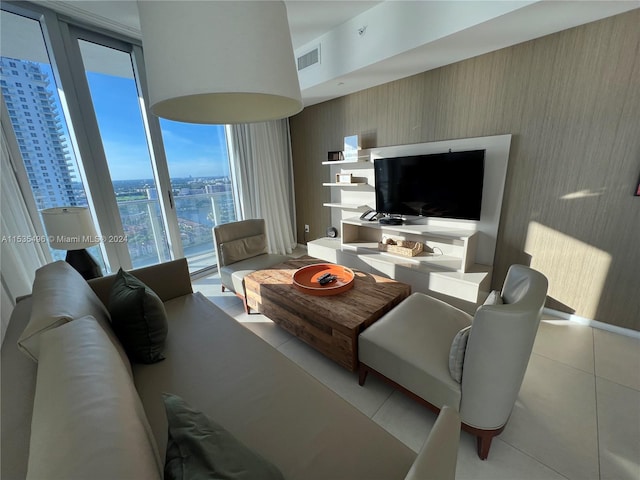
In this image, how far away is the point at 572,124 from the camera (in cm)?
202

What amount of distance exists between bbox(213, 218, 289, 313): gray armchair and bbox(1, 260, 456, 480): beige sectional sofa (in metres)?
0.94

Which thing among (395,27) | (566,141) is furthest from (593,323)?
(395,27)

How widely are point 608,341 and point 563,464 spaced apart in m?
1.35

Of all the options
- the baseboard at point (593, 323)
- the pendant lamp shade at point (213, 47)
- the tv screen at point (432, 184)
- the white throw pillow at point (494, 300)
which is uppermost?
the pendant lamp shade at point (213, 47)

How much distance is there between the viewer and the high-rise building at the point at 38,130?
83.4 inches

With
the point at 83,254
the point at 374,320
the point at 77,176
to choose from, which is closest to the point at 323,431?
the point at 374,320

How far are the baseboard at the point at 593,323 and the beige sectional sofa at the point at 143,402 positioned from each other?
231 cm

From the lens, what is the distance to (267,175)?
12.9 ft

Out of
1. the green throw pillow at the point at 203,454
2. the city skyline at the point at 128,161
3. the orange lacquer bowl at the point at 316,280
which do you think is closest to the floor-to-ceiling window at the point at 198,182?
the city skyline at the point at 128,161

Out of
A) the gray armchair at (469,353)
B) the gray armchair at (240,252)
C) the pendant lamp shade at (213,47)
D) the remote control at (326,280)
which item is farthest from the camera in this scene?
the gray armchair at (240,252)

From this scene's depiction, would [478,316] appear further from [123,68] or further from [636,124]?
[123,68]

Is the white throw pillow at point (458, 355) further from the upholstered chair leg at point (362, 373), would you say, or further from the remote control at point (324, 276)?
the remote control at point (324, 276)

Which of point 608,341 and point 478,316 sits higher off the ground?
point 478,316

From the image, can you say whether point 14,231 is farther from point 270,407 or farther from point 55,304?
point 270,407
